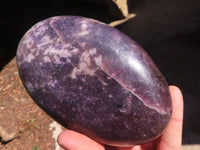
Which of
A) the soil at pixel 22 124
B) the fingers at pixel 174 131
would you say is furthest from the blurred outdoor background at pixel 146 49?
the fingers at pixel 174 131

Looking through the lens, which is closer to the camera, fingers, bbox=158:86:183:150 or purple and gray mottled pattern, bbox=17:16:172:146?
purple and gray mottled pattern, bbox=17:16:172:146

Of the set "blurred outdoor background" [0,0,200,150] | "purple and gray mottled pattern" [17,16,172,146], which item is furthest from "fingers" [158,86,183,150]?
"blurred outdoor background" [0,0,200,150]

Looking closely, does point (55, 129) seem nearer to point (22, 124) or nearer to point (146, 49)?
point (22, 124)

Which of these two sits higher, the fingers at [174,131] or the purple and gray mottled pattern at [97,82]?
the purple and gray mottled pattern at [97,82]

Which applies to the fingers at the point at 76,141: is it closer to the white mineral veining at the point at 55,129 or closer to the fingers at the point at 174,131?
the fingers at the point at 174,131

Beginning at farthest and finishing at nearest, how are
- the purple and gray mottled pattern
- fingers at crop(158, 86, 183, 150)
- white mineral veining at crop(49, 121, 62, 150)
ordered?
white mineral veining at crop(49, 121, 62, 150), fingers at crop(158, 86, 183, 150), the purple and gray mottled pattern

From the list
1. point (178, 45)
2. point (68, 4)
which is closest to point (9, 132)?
point (178, 45)

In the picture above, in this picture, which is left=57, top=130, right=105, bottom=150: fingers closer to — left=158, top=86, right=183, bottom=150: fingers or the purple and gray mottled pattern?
the purple and gray mottled pattern

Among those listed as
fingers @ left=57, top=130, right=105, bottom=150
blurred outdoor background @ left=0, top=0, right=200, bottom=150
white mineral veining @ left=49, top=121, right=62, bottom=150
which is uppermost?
fingers @ left=57, top=130, right=105, bottom=150
